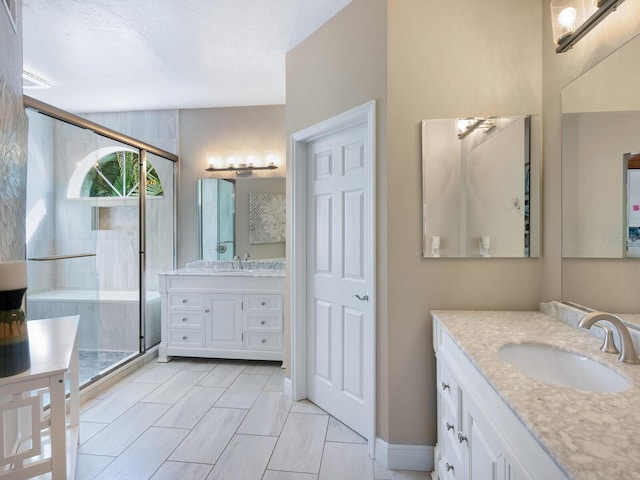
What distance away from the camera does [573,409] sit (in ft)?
2.85

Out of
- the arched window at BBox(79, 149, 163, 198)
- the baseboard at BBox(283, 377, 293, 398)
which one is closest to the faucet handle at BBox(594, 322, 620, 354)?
the baseboard at BBox(283, 377, 293, 398)

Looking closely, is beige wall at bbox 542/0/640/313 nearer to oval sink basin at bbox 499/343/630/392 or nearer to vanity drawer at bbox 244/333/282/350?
oval sink basin at bbox 499/343/630/392

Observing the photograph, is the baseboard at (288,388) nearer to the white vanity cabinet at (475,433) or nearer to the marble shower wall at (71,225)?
the white vanity cabinet at (475,433)

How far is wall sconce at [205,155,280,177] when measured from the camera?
4047 millimetres

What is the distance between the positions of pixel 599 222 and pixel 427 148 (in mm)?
838

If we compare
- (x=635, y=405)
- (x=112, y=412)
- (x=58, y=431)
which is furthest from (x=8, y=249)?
(x=635, y=405)

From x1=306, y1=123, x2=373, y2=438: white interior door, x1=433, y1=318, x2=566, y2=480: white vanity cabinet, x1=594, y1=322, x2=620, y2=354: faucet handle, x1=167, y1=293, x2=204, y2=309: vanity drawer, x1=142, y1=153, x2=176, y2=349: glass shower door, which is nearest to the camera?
x1=433, y1=318, x2=566, y2=480: white vanity cabinet

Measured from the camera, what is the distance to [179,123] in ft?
13.8

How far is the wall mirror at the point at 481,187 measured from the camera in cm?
189

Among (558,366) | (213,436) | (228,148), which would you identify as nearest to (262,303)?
(213,436)

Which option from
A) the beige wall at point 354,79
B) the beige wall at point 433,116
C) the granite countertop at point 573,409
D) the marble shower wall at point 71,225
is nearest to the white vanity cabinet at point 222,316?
the marble shower wall at point 71,225

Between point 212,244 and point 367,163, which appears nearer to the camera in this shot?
point 367,163

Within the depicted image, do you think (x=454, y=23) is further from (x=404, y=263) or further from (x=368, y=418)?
(x=368, y=418)

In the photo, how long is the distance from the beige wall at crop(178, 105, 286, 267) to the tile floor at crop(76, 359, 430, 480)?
1.53m
